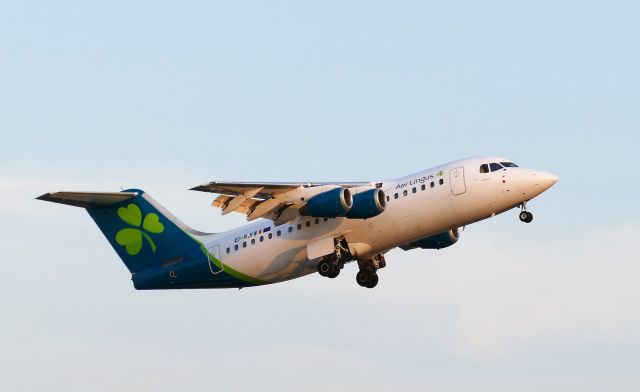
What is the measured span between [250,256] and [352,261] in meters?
3.59

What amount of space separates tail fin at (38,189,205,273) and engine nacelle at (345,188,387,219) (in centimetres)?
712

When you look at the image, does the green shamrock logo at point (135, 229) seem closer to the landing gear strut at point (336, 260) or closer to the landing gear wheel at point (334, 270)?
the landing gear strut at point (336, 260)

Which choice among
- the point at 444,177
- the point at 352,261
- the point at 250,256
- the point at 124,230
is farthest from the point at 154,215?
the point at 444,177

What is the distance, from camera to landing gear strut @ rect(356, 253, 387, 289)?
46.4m

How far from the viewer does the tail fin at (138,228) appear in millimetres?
46812

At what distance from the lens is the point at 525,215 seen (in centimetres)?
4241

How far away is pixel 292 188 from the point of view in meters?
42.8

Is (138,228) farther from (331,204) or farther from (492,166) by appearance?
(492,166)

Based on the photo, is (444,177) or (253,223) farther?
(253,223)

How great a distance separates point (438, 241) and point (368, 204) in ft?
20.2

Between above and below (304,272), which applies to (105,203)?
above

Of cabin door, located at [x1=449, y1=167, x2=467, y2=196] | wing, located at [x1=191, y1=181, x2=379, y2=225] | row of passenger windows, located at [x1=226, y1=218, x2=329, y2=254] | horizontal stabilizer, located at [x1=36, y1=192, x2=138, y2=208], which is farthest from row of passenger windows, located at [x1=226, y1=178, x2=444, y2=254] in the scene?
horizontal stabilizer, located at [x1=36, y1=192, x2=138, y2=208]

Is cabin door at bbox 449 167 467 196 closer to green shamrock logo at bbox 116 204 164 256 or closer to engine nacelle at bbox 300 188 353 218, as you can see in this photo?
engine nacelle at bbox 300 188 353 218

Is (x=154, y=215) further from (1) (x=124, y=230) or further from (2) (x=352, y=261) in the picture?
(2) (x=352, y=261)
